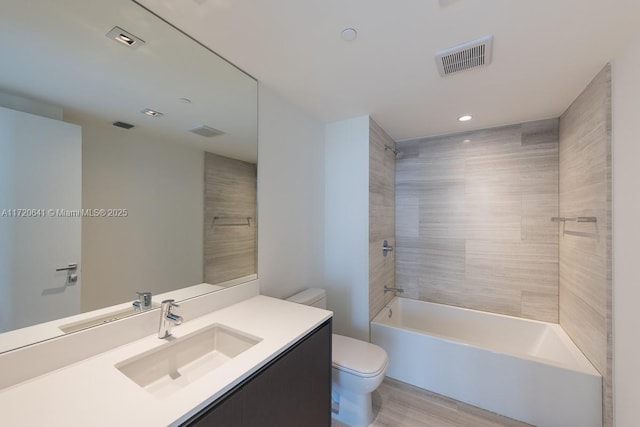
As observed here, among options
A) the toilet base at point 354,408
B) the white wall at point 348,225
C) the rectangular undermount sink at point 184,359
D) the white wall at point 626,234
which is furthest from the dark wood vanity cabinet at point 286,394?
the white wall at point 626,234

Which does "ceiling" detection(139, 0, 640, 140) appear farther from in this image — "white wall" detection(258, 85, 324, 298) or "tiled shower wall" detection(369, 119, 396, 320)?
"tiled shower wall" detection(369, 119, 396, 320)

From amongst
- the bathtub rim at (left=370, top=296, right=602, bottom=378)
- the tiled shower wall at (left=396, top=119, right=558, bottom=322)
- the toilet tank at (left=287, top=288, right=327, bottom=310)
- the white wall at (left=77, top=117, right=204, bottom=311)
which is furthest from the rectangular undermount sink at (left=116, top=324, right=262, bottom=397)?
the tiled shower wall at (left=396, top=119, right=558, bottom=322)

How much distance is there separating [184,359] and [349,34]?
5.94 feet

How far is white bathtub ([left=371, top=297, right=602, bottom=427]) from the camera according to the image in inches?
66.4

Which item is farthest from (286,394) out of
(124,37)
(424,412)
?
(124,37)

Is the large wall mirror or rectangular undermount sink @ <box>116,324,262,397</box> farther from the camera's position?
rectangular undermount sink @ <box>116,324,262,397</box>

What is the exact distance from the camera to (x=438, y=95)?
195 cm

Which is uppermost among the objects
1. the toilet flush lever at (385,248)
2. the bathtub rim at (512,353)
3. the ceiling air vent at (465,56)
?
the ceiling air vent at (465,56)

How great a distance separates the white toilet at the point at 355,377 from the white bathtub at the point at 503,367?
573mm

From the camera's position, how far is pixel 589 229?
1777 millimetres

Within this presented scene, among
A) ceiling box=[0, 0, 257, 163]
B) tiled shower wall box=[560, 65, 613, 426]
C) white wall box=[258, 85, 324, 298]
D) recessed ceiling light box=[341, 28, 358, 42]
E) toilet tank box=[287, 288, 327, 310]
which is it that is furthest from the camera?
toilet tank box=[287, 288, 327, 310]

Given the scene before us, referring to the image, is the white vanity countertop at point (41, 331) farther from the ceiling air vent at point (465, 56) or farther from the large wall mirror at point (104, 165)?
the ceiling air vent at point (465, 56)

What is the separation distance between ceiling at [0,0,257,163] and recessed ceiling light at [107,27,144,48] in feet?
0.05

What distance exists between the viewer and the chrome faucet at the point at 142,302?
1.20 meters
